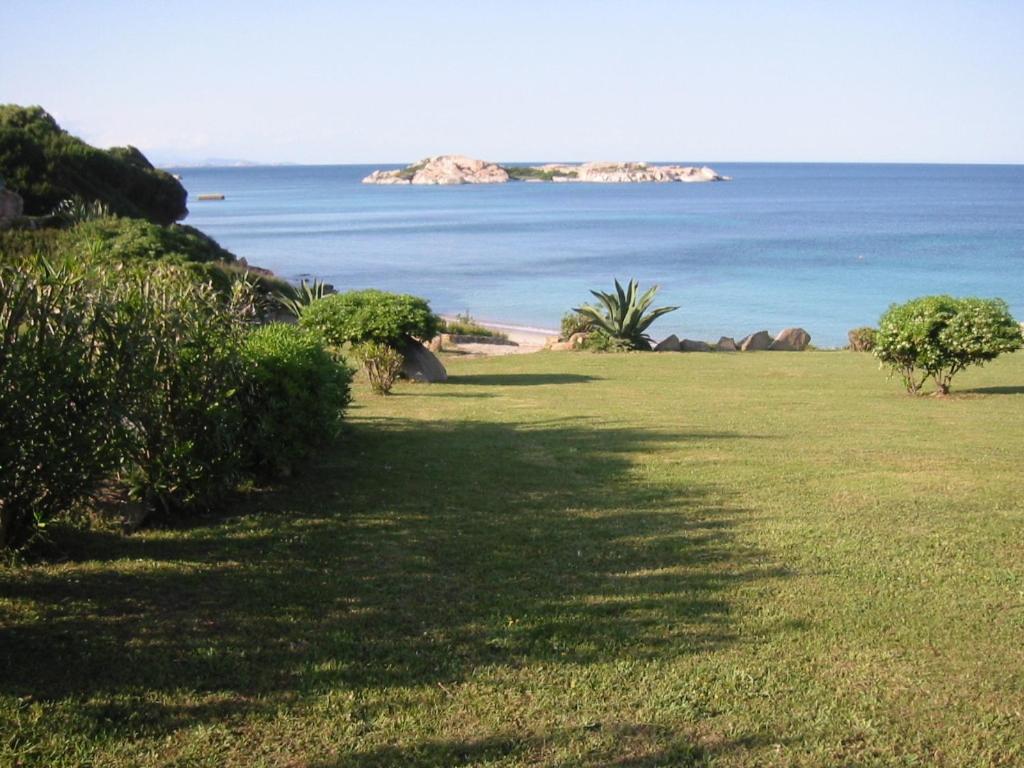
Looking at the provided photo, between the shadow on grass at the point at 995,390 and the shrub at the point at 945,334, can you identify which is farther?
the shadow on grass at the point at 995,390

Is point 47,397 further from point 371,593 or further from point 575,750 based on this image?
point 575,750

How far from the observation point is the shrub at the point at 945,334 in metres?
14.8

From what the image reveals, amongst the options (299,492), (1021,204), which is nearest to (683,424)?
(299,492)

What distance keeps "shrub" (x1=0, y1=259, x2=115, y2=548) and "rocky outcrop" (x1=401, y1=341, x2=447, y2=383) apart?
1051 cm

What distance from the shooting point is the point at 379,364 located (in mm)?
15055

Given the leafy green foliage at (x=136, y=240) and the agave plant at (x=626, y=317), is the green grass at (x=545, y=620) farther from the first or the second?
the leafy green foliage at (x=136, y=240)

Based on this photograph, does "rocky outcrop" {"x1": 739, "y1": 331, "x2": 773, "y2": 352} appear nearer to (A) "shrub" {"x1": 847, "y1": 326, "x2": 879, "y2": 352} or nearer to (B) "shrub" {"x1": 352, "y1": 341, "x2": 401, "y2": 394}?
(A) "shrub" {"x1": 847, "y1": 326, "x2": 879, "y2": 352}

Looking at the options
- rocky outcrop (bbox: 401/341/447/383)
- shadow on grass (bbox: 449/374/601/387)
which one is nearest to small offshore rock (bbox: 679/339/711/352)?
shadow on grass (bbox: 449/374/601/387)

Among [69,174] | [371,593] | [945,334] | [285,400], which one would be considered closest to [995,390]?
[945,334]

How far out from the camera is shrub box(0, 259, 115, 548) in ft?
17.5

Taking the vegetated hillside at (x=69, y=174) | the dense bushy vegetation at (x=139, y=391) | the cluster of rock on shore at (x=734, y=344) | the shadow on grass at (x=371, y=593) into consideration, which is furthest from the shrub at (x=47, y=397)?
the vegetated hillside at (x=69, y=174)

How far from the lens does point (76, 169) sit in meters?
40.4

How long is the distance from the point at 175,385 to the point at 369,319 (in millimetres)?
9442

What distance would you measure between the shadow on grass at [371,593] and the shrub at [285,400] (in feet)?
1.07
